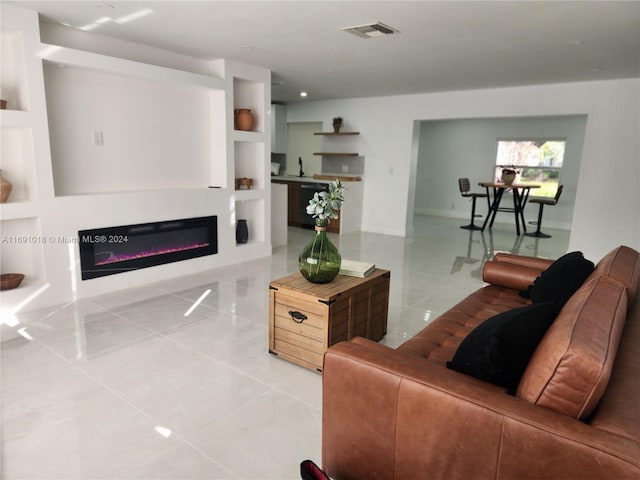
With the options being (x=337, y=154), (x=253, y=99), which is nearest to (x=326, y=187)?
(x=337, y=154)

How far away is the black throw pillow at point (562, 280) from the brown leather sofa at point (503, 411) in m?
0.24

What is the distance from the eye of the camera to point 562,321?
1267 mm

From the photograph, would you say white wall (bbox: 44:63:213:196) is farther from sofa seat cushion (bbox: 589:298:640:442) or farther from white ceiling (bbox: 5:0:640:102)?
sofa seat cushion (bbox: 589:298:640:442)

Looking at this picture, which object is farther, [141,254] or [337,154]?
[337,154]

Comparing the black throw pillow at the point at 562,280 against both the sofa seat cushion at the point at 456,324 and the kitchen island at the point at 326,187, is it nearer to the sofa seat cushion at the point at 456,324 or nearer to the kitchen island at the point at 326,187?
the sofa seat cushion at the point at 456,324

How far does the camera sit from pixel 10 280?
3268mm

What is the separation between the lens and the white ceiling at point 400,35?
294 centimetres

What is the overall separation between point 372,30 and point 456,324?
8.15 ft

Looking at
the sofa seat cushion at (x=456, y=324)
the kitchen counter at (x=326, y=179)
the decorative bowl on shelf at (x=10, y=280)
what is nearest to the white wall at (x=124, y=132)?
the decorative bowl on shelf at (x=10, y=280)

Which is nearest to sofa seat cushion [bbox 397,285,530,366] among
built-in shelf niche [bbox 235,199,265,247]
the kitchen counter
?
built-in shelf niche [bbox 235,199,265,247]

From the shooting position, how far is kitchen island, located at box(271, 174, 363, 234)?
728cm

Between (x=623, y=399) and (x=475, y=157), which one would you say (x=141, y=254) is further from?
(x=475, y=157)

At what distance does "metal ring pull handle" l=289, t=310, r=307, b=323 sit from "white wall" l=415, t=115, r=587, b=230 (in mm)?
7341

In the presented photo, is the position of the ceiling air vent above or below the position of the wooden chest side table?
above
